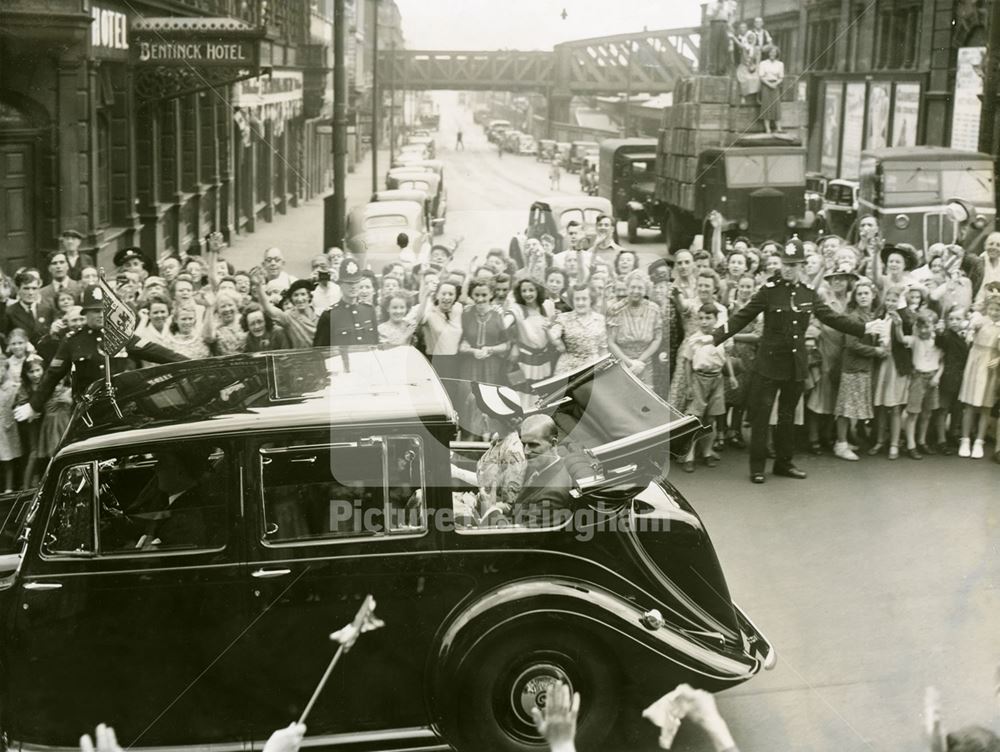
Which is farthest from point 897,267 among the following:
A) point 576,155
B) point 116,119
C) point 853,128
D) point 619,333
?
point 576,155

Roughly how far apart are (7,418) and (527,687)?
5419 mm

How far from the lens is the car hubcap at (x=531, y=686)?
5.89 m

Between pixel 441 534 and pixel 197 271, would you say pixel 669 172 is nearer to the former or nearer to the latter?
pixel 197 271

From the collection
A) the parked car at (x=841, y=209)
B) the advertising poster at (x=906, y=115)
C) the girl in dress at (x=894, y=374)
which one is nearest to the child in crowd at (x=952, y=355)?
the girl in dress at (x=894, y=374)

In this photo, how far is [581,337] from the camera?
34.6 feet

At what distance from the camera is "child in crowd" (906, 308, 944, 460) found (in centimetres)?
1122

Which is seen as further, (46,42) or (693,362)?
(46,42)

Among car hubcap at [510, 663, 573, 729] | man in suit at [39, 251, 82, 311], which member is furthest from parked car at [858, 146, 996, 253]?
car hubcap at [510, 663, 573, 729]

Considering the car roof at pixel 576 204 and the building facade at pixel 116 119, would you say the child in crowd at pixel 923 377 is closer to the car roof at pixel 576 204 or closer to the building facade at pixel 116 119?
the building facade at pixel 116 119

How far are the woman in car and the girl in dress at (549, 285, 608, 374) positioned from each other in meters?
0.20

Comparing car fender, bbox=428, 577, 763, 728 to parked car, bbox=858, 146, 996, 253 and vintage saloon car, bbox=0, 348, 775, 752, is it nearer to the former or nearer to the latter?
vintage saloon car, bbox=0, 348, 775, 752

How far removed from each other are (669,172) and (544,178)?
2807 cm

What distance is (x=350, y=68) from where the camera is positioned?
5512 centimetres

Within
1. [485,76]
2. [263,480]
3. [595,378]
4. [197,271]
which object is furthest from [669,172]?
[485,76]
